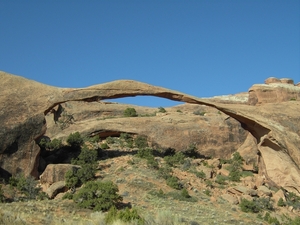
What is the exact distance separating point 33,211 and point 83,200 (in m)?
2.86

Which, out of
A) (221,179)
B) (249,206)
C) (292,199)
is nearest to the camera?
(249,206)

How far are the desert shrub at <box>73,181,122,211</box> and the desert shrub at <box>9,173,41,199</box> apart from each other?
7.38 ft

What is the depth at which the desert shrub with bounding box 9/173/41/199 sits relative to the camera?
610 inches

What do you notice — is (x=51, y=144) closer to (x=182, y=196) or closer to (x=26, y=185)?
(x=26, y=185)

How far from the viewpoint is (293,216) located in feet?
54.4

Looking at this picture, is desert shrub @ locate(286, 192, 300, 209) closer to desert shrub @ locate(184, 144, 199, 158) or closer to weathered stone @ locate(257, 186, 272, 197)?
weathered stone @ locate(257, 186, 272, 197)

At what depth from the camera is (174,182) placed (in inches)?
674

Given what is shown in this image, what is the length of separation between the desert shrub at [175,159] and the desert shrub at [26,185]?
279 inches

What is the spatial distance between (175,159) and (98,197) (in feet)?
26.5

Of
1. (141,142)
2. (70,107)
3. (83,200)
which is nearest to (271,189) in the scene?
(141,142)

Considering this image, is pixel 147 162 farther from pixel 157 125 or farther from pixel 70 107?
pixel 70 107

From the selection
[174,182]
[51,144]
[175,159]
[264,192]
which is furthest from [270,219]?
[51,144]

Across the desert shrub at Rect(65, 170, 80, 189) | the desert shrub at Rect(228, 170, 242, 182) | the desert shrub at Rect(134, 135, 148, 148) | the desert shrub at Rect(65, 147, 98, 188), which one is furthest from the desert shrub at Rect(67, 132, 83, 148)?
the desert shrub at Rect(228, 170, 242, 182)

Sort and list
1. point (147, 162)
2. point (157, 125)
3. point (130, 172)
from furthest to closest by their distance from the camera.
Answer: point (157, 125) < point (147, 162) < point (130, 172)
